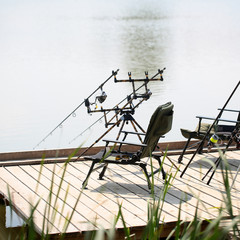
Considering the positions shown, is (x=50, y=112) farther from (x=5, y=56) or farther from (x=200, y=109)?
(x=5, y=56)

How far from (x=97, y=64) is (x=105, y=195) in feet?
40.0

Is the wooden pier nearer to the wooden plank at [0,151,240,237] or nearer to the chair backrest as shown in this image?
the wooden plank at [0,151,240,237]

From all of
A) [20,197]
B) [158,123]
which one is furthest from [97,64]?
[20,197]

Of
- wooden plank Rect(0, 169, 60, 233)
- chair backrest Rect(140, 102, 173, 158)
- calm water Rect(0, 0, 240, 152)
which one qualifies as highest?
calm water Rect(0, 0, 240, 152)

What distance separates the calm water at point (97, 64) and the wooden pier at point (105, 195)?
100cm

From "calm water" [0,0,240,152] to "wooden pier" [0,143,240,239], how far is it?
3.28 ft

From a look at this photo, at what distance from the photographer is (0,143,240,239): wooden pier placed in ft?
13.5

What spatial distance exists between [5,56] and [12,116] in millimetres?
7259

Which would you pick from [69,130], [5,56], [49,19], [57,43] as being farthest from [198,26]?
[69,130]

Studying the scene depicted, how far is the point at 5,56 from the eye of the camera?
1811cm

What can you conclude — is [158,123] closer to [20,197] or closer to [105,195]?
[105,195]

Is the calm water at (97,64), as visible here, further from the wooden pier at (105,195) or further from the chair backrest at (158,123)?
the chair backrest at (158,123)

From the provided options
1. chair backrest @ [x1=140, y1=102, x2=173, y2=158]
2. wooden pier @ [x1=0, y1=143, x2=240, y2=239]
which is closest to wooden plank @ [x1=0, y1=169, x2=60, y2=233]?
wooden pier @ [x1=0, y1=143, x2=240, y2=239]

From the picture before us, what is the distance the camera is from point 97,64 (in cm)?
1678
